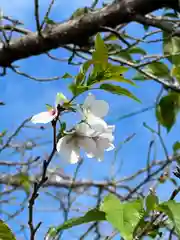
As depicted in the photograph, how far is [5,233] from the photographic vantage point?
675 millimetres

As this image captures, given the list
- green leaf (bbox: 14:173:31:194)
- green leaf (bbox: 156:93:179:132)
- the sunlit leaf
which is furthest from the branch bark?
green leaf (bbox: 14:173:31:194)

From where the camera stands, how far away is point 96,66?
28.1 inches

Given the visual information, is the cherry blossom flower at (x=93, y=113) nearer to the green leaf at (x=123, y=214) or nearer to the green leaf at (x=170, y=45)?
the green leaf at (x=123, y=214)

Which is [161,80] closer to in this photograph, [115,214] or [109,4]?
[109,4]

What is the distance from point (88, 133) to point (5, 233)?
189 mm

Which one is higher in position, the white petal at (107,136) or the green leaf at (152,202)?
the white petal at (107,136)

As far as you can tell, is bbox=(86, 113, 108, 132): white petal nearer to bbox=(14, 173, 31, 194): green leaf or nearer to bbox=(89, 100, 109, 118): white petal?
bbox=(89, 100, 109, 118): white petal

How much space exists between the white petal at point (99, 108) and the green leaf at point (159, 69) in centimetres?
75

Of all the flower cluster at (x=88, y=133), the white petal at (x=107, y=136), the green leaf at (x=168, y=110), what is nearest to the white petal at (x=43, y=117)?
the flower cluster at (x=88, y=133)

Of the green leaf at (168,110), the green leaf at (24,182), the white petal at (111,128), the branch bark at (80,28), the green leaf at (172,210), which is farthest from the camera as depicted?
the green leaf at (24,182)

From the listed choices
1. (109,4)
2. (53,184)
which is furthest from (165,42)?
(53,184)

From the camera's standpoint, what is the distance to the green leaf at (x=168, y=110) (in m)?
1.41

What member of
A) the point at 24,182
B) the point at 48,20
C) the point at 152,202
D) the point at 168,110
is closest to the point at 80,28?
the point at 48,20

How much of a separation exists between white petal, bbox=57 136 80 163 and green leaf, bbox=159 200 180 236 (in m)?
0.18
